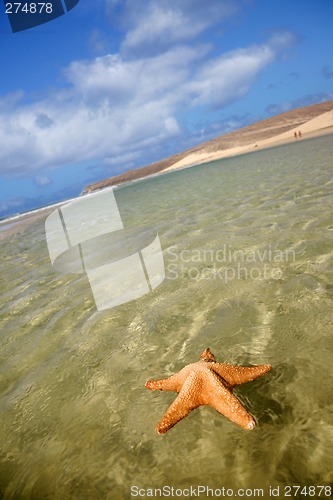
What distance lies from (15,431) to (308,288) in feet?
10.8

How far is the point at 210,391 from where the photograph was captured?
1.99 metres

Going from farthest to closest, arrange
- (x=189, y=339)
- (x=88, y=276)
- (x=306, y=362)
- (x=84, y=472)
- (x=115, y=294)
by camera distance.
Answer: (x=88, y=276)
(x=115, y=294)
(x=189, y=339)
(x=306, y=362)
(x=84, y=472)

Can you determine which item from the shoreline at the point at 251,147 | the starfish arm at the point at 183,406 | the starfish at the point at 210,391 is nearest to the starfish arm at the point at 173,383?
the starfish at the point at 210,391

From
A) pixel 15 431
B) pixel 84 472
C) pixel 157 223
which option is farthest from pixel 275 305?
pixel 157 223

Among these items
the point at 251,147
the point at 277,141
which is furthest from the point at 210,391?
A: the point at 251,147

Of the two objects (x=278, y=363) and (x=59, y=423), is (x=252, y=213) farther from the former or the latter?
(x=59, y=423)

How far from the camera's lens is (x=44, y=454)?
2.19m

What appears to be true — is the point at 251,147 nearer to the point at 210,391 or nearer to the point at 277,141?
the point at 277,141

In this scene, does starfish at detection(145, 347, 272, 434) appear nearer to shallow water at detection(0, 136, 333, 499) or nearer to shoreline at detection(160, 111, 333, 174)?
shallow water at detection(0, 136, 333, 499)

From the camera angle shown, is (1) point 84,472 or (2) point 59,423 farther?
(2) point 59,423

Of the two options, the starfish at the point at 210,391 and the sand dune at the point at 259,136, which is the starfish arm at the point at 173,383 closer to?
the starfish at the point at 210,391

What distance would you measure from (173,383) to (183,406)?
9.5 inches

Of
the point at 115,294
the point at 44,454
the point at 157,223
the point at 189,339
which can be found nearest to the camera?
the point at 44,454

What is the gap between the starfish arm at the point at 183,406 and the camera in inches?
78.1
